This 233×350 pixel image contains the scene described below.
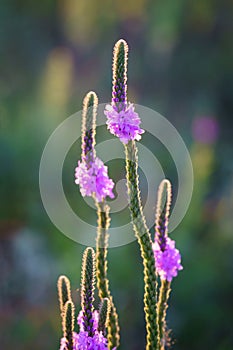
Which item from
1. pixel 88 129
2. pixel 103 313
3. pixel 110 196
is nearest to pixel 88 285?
pixel 103 313

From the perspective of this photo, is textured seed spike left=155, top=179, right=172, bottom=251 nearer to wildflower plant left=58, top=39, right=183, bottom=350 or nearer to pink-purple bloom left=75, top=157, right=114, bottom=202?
wildflower plant left=58, top=39, right=183, bottom=350

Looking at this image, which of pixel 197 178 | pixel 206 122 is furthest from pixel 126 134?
pixel 206 122

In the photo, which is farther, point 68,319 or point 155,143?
point 155,143

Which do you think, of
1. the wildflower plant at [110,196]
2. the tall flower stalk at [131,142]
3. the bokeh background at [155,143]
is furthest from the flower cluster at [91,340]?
the bokeh background at [155,143]

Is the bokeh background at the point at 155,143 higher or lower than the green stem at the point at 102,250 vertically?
higher

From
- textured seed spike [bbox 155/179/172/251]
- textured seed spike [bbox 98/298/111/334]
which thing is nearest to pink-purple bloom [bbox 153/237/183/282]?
textured seed spike [bbox 155/179/172/251]

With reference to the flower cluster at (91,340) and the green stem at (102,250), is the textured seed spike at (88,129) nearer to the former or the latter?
the green stem at (102,250)

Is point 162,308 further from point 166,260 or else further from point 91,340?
point 91,340
